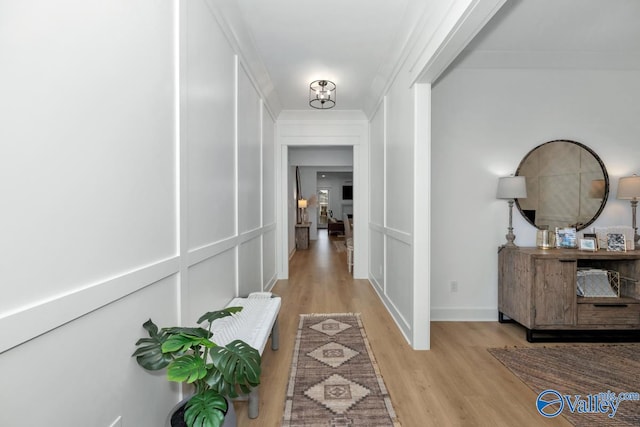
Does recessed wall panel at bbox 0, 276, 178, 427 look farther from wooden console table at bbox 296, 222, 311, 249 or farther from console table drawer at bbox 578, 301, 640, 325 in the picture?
wooden console table at bbox 296, 222, 311, 249

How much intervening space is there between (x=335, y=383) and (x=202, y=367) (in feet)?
4.08

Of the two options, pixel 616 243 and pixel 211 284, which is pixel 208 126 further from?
pixel 616 243

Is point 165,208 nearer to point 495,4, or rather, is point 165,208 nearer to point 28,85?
point 28,85

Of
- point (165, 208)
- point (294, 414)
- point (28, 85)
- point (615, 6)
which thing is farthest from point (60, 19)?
point (615, 6)

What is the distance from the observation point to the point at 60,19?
882mm

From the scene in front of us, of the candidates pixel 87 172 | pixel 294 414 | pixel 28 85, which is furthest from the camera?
pixel 294 414

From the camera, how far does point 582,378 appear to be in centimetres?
217

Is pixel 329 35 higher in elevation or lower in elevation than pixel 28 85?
higher

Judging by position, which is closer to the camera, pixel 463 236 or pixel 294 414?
pixel 294 414

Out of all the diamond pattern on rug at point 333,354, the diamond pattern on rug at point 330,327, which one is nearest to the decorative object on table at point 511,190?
the diamond pattern on rug at point 330,327

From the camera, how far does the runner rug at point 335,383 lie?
1746 millimetres

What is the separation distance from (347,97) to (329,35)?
1616 mm

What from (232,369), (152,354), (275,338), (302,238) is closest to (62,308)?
(152,354)

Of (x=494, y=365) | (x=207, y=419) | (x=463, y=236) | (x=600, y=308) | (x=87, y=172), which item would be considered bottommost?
(x=494, y=365)
